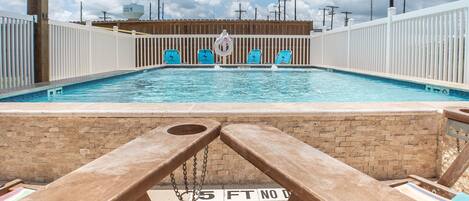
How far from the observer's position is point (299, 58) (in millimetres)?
16406

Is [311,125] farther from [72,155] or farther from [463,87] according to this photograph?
[463,87]

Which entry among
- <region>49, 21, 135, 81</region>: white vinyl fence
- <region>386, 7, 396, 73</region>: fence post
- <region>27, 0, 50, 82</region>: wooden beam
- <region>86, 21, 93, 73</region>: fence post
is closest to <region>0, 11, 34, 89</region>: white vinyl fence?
<region>27, 0, 50, 82</region>: wooden beam

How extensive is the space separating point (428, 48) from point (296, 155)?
646cm

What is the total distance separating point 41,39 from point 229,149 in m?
4.74

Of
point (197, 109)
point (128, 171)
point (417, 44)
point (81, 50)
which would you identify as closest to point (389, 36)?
point (417, 44)

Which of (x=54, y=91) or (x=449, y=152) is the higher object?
(x=54, y=91)

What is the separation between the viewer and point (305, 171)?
1408 millimetres

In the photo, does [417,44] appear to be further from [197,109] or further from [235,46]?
[235,46]

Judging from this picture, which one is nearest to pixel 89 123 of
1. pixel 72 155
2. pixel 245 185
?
pixel 72 155

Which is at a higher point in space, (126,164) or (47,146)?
(126,164)

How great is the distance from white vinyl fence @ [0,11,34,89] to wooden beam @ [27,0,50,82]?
0.32ft

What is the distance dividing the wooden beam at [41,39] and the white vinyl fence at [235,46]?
8.40 metres

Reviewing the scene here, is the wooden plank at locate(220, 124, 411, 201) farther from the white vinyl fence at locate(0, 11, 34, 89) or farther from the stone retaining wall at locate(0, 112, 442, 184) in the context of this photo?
the white vinyl fence at locate(0, 11, 34, 89)

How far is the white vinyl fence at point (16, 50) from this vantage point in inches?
228
